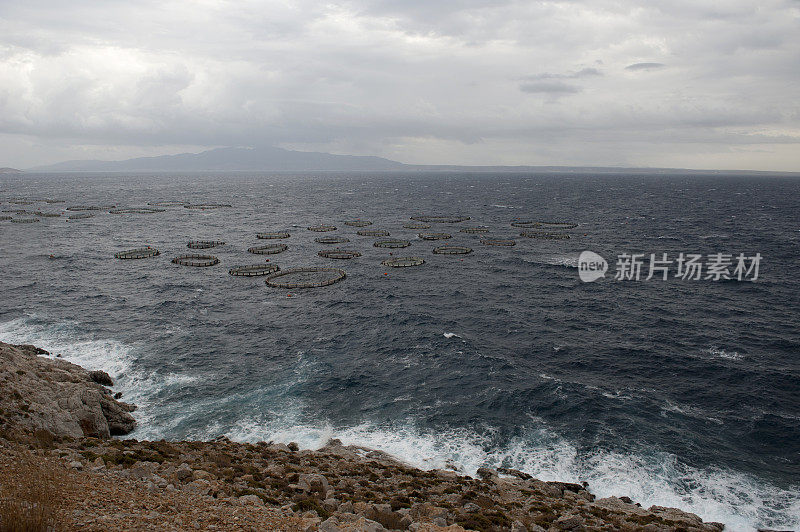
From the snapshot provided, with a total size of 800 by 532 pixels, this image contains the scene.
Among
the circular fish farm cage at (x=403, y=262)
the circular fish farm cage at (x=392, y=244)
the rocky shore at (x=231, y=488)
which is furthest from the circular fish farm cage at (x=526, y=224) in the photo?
the rocky shore at (x=231, y=488)

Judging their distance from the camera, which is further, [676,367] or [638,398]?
[676,367]

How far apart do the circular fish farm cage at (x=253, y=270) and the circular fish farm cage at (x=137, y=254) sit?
31202 mm

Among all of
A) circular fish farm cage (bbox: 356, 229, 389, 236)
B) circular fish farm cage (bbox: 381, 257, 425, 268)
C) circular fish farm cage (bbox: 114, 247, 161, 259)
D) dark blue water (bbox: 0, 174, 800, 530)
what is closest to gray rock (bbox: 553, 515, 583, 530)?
dark blue water (bbox: 0, 174, 800, 530)

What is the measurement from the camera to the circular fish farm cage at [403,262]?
12038 centimetres

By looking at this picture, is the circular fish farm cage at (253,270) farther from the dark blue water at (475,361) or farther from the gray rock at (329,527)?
the gray rock at (329,527)

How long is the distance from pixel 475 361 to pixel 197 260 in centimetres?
8617

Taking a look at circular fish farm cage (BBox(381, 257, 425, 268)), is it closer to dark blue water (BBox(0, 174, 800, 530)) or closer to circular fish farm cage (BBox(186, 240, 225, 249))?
dark blue water (BBox(0, 174, 800, 530))

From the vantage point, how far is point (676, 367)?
64500 mm

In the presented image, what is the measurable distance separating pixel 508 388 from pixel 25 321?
78355mm

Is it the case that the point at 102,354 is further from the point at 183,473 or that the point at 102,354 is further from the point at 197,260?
the point at 197,260

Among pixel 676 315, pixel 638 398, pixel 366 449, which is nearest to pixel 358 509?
pixel 366 449

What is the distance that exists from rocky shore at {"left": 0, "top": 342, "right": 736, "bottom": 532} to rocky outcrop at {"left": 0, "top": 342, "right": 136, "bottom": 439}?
0.49 feet

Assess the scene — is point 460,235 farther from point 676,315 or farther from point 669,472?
point 669,472

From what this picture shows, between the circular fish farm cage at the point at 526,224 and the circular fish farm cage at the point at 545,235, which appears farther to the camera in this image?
the circular fish farm cage at the point at 526,224
